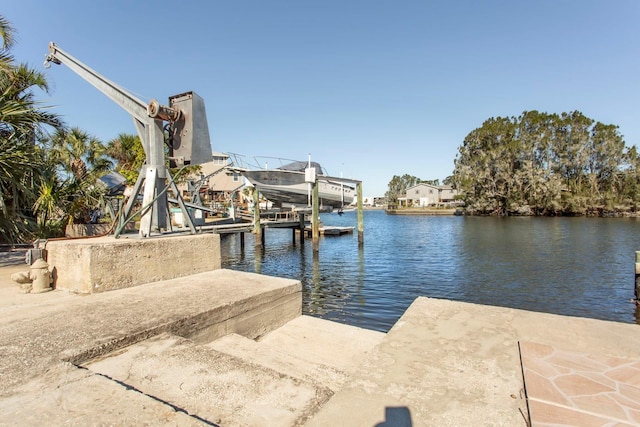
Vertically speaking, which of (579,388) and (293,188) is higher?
(293,188)

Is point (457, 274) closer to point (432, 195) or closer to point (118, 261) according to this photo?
point (118, 261)

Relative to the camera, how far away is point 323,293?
1366cm

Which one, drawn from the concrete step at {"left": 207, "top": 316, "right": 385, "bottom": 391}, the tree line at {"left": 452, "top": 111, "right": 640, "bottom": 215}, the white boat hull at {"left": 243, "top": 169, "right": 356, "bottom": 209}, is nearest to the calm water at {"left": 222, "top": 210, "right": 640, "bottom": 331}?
the concrete step at {"left": 207, "top": 316, "right": 385, "bottom": 391}

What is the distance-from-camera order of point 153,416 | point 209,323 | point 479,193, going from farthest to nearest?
point 479,193
point 209,323
point 153,416

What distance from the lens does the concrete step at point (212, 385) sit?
7.47ft

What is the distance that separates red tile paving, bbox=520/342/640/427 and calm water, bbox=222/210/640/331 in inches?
263

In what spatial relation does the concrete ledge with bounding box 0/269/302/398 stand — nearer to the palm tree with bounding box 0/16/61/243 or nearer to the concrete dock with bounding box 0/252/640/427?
the concrete dock with bounding box 0/252/640/427

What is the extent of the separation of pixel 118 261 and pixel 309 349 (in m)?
2.98

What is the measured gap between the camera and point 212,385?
103 inches

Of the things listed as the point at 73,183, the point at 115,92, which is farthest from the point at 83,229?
the point at 115,92

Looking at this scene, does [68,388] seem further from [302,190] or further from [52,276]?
[302,190]

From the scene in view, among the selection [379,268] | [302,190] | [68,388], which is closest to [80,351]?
[68,388]

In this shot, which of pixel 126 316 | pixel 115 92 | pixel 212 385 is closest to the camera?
pixel 212 385

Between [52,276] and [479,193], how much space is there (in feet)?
252
